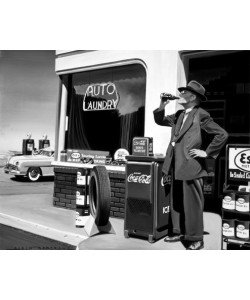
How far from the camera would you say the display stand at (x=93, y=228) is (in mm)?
4955

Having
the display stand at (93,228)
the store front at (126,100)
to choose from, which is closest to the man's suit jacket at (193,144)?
the store front at (126,100)

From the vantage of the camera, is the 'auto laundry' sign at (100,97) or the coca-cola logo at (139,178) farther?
the 'auto laundry' sign at (100,97)

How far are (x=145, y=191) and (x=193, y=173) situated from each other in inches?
27.0

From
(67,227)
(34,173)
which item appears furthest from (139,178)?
(34,173)

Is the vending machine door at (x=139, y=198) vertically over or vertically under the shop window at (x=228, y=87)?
under

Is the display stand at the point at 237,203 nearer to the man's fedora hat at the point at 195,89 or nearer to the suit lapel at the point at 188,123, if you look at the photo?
the suit lapel at the point at 188,123

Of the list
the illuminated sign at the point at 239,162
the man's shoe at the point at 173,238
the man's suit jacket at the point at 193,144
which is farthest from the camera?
the man's shoe at the point at 173,238

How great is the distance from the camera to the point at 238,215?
4.14 metres

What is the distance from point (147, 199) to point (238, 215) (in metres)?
1.15

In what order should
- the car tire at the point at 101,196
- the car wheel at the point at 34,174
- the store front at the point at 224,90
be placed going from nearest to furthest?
the car tire at the point at 101,196
the store front at the point at 224,90
the car wheel at the point at 34,174

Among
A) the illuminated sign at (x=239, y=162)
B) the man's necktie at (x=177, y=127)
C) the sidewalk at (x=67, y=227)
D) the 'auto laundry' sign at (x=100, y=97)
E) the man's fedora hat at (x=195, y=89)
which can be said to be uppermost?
the 'auto laundry' sign at (x=100, y=97)

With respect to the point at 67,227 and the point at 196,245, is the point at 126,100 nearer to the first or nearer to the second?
the point at 67,227

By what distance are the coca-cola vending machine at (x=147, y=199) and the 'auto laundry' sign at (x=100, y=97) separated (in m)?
2.10
